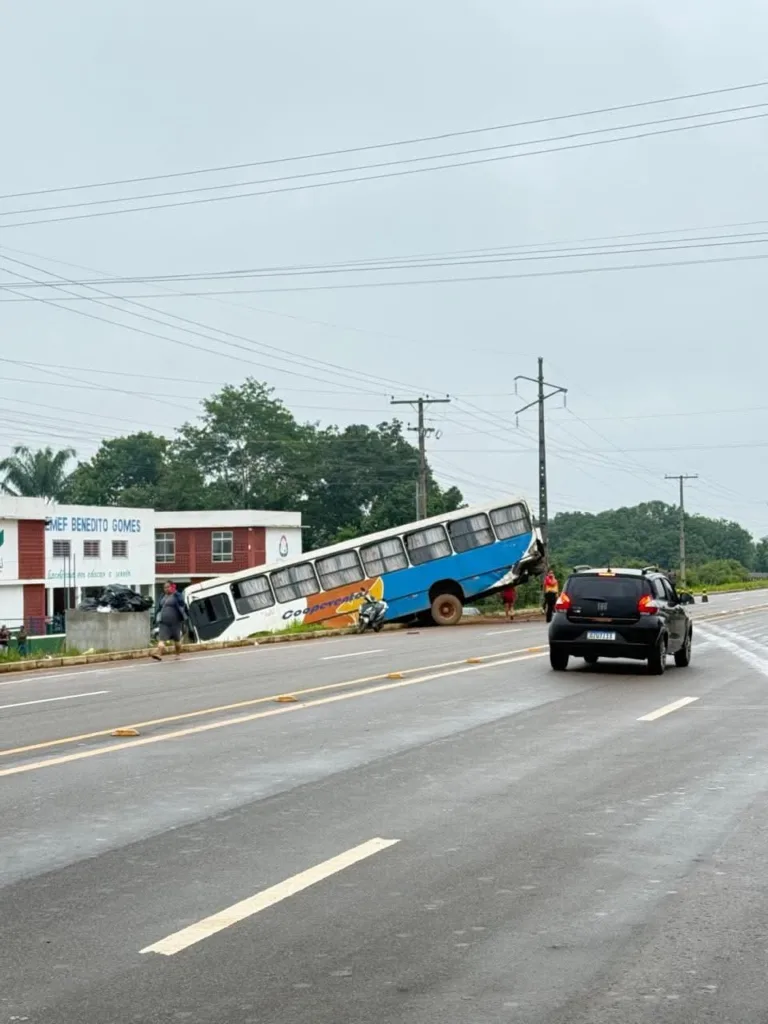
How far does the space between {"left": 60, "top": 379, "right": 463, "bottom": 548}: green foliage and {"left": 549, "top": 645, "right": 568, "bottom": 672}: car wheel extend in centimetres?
8412

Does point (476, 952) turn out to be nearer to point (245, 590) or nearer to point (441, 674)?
point (441, 674)

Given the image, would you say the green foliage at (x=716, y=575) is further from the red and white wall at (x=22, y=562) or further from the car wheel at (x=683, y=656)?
the car wheel at (x=683, y=656)

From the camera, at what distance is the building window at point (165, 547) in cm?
8425

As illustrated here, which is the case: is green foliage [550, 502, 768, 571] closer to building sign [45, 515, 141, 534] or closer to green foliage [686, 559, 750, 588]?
green foliage [686, 559, 750, 588]

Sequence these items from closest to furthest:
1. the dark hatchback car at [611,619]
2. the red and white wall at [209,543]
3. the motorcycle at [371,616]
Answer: the dark hatchback car at [611,619] → the motorcycle at [371,616] → the red and white wall at [209,543]

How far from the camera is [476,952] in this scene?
6.12m

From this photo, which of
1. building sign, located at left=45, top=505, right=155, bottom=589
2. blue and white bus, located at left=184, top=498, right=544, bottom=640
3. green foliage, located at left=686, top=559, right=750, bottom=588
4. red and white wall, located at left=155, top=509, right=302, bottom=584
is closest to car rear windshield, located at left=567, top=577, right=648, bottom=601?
blue and white bus, located at left=184, top=498, right=544, bottom=640

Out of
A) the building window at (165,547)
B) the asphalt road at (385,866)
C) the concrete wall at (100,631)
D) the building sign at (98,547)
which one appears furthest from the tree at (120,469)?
the asphalt road at (385,866)

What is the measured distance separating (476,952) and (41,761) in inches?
269

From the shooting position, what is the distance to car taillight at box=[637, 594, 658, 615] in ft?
72.6

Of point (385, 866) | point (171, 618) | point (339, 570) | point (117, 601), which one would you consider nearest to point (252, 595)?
point (339, 570)

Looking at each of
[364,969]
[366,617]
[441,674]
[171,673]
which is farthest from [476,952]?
[366,617]

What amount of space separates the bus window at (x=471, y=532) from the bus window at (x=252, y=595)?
6329 mm

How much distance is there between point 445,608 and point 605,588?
76.9 ft
